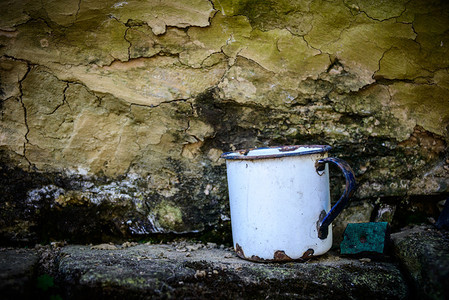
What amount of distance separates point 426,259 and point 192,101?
4.61 ft

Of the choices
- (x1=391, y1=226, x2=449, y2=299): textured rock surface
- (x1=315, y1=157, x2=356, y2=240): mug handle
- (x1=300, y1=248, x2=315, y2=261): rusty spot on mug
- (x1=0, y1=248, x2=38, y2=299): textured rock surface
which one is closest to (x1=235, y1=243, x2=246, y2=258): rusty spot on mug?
(x1=300, y1=248, x2=315, y2=261): rusty spot on mug

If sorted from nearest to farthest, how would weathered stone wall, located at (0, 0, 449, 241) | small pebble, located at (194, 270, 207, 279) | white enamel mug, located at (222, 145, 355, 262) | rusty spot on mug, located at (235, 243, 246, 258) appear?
small pebble, located at (194, 270, 207, 279) → white enamel mug, located at (222, 145, 355, 262) → rusty spot on mug, located at (235, 243, 246, 258) → weathered stone wall, located at (0, 0, 449, 241)

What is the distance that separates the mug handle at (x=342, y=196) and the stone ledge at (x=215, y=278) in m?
0.18

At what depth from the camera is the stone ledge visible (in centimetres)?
131

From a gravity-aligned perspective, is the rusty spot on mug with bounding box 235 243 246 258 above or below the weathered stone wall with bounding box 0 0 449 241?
below

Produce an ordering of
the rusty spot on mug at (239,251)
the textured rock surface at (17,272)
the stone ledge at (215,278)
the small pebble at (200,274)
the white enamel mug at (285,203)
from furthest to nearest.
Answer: the rusty spot on mug at (239,251)
the white enamel mug at (285,203)
the small pebble at (200,274)
the stone ledge at (215,278)
the textured rock surface at (17,272)

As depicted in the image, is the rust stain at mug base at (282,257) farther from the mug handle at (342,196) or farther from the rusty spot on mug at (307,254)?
the mug handle at (342,196)

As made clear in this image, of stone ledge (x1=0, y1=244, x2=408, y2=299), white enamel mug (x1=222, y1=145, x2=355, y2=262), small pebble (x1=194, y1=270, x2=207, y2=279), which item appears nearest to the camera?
stone ledge (x1=0, y1=244, x2=408, y2=299)

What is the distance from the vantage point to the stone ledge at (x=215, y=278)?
4.30ft

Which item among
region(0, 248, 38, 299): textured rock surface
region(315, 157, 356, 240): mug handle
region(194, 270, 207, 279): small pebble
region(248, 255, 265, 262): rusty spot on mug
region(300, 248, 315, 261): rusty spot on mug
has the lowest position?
region(248, 255, 265, 262): rusty spot on mug

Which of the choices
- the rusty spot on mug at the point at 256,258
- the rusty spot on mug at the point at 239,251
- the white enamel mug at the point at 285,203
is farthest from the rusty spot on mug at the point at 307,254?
the rusty spot on mug at the point at 239,251

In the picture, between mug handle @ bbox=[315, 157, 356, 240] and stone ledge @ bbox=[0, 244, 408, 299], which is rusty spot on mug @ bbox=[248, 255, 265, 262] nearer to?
stone ledge @ bbox=[0, 244, 408, 299]

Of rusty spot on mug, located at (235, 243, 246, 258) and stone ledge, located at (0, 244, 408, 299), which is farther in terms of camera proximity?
rusty spot on mug, located at (235, 243, 246, 258)

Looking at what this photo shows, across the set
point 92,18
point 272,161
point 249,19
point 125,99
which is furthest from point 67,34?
point 272,161
